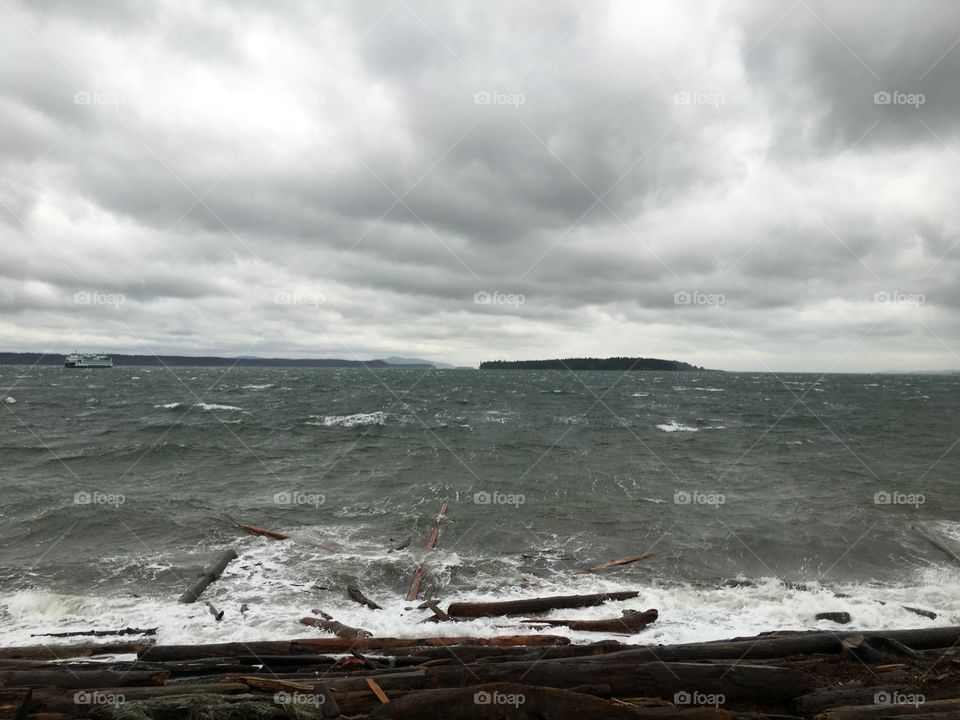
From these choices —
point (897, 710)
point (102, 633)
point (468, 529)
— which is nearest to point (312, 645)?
point (102, 633)

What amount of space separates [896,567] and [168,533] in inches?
761

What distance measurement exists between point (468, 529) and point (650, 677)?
32.8 feet

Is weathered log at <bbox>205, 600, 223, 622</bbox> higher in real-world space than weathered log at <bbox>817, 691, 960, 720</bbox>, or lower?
lower

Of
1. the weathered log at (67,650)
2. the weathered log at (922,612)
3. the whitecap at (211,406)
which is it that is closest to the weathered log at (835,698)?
the weathered log at (922,612)

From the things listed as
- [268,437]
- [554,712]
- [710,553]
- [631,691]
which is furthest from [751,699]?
[268,437]

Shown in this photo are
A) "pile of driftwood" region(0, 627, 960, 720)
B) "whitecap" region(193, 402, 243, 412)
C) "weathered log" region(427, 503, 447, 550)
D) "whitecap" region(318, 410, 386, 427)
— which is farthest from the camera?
"whitecap" region(193, 402, 243, 412)

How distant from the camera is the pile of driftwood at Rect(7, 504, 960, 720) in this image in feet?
16.3

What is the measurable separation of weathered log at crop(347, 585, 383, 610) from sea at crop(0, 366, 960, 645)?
0.20m

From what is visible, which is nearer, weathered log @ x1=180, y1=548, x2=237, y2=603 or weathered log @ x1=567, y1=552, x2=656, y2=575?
weathered log @ x1=180, y1=548, x2=237, y2=603

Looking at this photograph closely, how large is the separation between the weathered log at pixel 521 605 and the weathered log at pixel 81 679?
4693 mm

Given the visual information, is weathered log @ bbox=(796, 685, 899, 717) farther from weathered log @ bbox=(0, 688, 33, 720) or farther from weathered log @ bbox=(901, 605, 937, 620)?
weathered log @ bbox=(0, 688, 33, 720)

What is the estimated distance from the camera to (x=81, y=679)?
590 centimetres

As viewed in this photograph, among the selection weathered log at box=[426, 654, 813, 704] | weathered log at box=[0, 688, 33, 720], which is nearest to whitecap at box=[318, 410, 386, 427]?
weathered log at box=[0, 688, 33, 720]

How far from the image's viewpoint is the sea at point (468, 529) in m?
9.66
